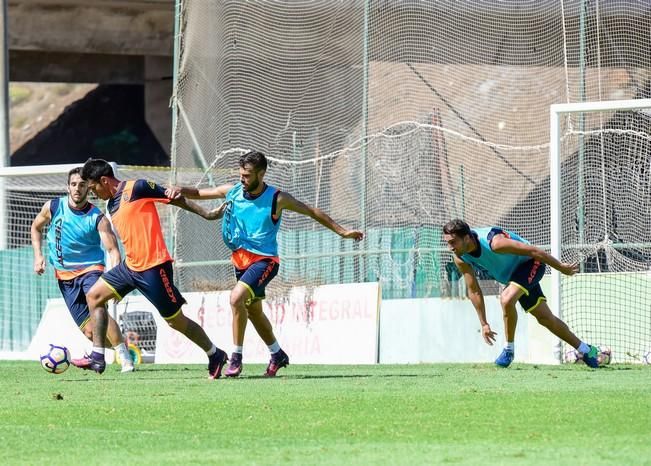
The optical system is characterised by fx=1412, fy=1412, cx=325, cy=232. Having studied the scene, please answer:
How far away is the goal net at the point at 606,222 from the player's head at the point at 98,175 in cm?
536

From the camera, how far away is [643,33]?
19.0 metres

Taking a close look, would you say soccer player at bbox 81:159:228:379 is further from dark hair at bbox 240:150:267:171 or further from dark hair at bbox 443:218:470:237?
dark hair at bbox 443:218:470:237

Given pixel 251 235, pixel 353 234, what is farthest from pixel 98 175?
pixel 353 234

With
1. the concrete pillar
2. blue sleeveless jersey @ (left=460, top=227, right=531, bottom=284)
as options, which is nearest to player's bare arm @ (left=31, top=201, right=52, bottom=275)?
blue sleeveless jersey @ (left=460, top=227, right=531, bottom=284)

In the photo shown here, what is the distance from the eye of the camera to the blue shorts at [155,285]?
13.0 m

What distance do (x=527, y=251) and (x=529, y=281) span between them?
73 cm

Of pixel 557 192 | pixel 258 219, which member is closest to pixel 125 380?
pixel 258 219

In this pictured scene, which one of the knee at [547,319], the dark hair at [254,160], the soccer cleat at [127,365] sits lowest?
the soccer cleat at [127,365]

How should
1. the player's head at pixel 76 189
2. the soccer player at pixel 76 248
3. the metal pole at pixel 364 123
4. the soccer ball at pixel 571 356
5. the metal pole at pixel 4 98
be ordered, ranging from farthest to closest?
the metal pole at pixel 4 98 → the metal pole at pixel 364 123 → the soccer ball at pixel 571 356 → the soccer player at pixel 76 248 → the player's head at pixel 76 189

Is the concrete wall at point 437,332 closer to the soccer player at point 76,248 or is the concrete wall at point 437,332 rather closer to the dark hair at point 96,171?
the soccer player at point 76,248

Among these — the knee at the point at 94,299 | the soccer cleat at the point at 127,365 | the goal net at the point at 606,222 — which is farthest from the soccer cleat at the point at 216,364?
the goal net at the point at 606,222

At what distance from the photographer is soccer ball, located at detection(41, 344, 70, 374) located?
548 inches

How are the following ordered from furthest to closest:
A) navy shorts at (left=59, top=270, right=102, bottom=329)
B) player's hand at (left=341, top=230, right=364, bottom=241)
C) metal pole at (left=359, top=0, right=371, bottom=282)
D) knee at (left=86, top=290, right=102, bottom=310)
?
metal pole at (left=359, top=0, right=371, bottom=282)
navy shorts at (left=59, top=270, right=102, bottom=329)
knee at (left=86, top=290, right=102, bottom=310)
player's hand at (left=341, top=230, right=364, bottom=241)

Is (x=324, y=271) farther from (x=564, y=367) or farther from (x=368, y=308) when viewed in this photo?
(x=564, y=367)
